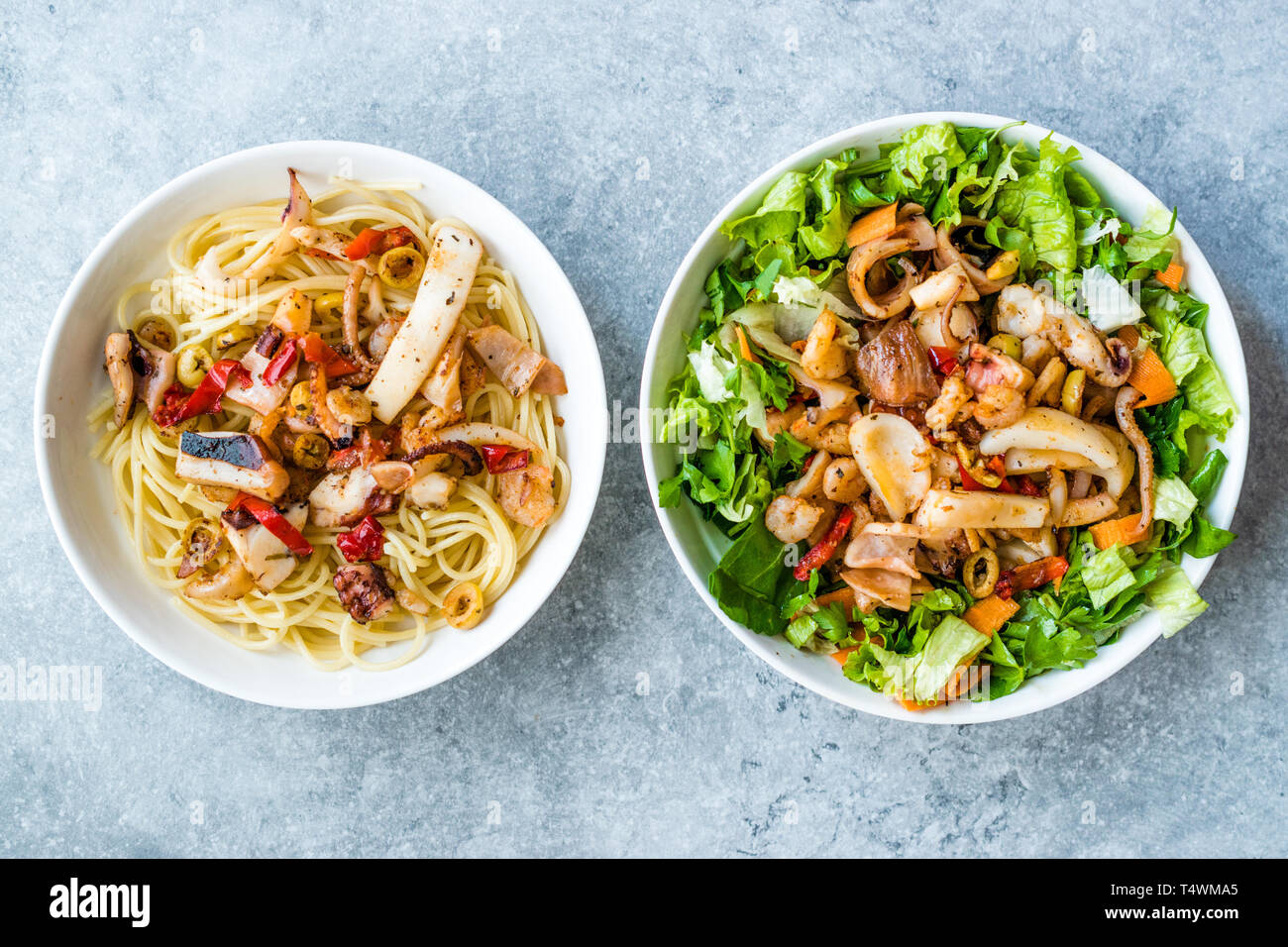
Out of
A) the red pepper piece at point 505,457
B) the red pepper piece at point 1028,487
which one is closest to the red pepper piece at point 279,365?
the red pepper piece at point 505,457

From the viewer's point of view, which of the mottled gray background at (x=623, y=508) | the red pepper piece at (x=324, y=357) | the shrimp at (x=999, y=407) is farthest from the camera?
the mottled gray background at (x=623, y=508)

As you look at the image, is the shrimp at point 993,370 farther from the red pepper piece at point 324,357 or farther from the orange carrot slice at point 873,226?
the red pepper piece at point 324,357

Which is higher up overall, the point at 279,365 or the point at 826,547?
the point at 279,365

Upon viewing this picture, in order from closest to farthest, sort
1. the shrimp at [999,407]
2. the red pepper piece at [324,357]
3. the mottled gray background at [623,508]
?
the shrimp at [999,407]
the red pepper piece at [324,357]
the mottled gray background at [623,508]

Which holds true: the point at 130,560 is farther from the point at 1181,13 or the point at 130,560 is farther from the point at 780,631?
the point at 1181,13

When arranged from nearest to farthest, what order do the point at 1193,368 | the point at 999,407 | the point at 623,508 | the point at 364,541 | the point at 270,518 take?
1. the point at 999,407
2. the point at 1193,368
3. the point at 270,518
4. the point at 364,541
5. the point at 623,508

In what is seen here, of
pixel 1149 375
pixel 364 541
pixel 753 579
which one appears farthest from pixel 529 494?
pixel 1149 375

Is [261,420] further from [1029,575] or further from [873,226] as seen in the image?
[1029,575]
